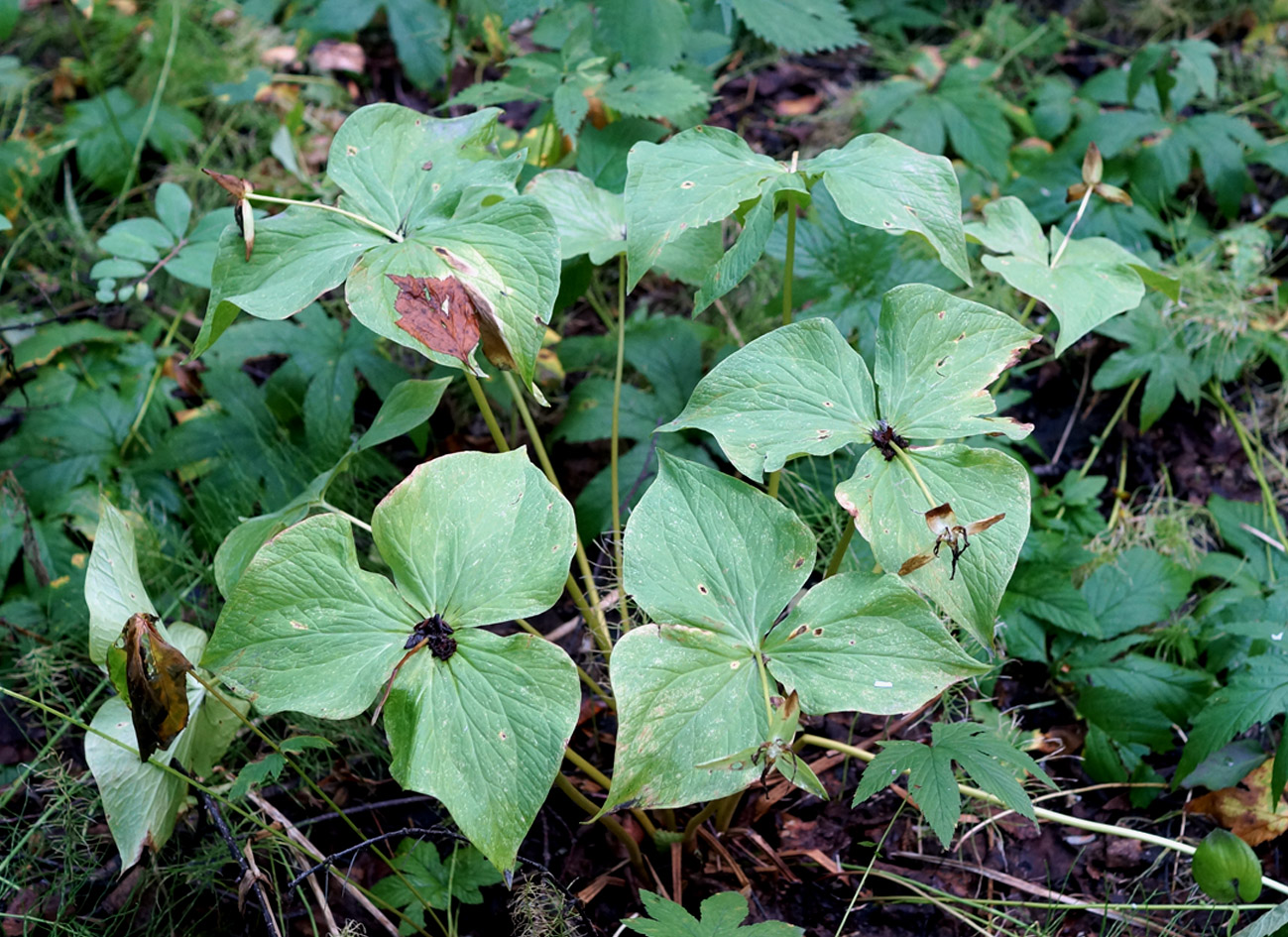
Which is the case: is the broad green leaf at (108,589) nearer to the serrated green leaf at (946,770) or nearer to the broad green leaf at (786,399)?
the broad green leaf at (786,399)

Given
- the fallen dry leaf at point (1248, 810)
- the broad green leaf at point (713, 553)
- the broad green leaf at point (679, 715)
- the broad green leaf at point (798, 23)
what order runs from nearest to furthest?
the broad green leaf at point (679, 715), the broad green leaf at point (713, 553), the fallen dry leaf at point (1248, 810), the broad green leaf at point (798, 23)

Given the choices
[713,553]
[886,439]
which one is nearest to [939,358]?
[886,439]

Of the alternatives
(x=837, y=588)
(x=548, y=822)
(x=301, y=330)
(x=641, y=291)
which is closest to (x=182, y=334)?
(x=301, y=330)

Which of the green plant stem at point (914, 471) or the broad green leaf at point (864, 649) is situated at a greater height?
the green plant stem at point (914, 471)

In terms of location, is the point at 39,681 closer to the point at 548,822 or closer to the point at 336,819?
the point at 336,819

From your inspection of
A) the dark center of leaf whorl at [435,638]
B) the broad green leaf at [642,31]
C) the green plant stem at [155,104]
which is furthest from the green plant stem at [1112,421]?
the green plant stem at [155,104]

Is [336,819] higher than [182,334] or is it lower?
lower
